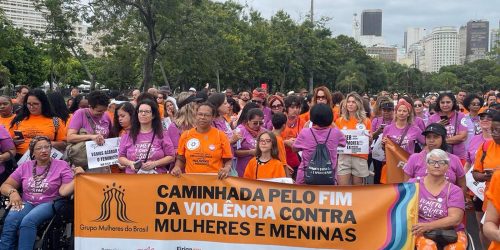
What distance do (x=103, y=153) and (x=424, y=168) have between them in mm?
3671

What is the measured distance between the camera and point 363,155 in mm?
6809

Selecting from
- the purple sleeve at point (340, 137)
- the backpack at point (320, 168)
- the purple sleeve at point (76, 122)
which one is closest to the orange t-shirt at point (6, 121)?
the purple sleeve at point (76, 122)

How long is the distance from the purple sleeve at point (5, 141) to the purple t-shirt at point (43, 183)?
629mm

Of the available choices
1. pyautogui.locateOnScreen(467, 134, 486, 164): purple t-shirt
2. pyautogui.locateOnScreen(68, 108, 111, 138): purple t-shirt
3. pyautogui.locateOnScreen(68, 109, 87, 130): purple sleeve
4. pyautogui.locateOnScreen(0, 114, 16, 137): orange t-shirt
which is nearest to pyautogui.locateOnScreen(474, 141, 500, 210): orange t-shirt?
pyautogui.locateOnScreen(467, 134, 486, 164): purple t-shirt

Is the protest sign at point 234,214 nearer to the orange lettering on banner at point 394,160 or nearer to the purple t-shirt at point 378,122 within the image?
the orange lettering on banner at point 394,160

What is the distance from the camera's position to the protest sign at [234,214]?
4648 millimetres

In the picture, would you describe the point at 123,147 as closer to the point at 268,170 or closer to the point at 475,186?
the point at 268,170

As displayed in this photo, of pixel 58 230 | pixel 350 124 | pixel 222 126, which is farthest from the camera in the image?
pixel 350 124

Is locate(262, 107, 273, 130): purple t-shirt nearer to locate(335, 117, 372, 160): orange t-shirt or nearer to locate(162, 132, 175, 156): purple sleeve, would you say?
locate(335, 117, 372, 160): orange t-shirt

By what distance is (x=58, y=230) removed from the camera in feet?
18.5

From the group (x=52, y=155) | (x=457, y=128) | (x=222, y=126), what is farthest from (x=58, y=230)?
(x=457, y=128)

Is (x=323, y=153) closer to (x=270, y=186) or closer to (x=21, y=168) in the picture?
(x=270, y=186)

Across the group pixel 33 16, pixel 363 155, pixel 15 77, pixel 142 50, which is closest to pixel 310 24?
pixel 142 50

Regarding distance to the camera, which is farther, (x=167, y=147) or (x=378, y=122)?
(x=378, y=122)
